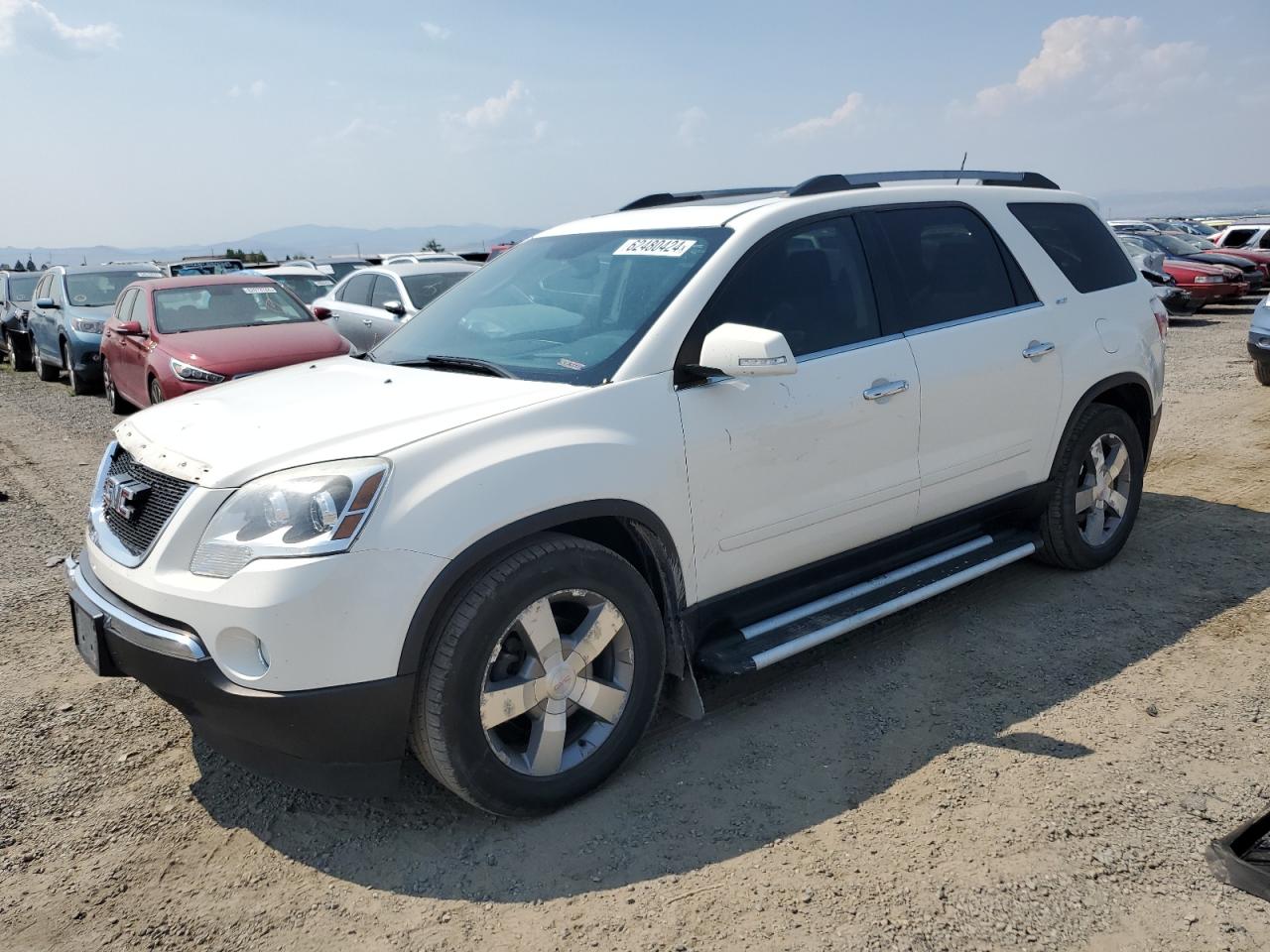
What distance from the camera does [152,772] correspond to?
11.4 ft

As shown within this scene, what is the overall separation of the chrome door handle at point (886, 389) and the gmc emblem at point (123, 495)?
251 cm

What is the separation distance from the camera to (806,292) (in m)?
3.78

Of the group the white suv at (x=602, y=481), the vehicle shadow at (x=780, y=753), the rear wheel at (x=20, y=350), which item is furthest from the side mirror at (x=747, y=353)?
the rear wheel at (x=20, y=350)

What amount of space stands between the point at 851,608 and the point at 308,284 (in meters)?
14.5

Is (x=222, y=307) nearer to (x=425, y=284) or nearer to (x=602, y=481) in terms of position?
A: (x=425, y=284)

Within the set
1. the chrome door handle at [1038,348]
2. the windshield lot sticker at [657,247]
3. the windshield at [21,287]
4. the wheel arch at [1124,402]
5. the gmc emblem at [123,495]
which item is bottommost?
the wheel arch at [1124,402]

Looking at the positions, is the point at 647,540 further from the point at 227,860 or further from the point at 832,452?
the point at 227,860

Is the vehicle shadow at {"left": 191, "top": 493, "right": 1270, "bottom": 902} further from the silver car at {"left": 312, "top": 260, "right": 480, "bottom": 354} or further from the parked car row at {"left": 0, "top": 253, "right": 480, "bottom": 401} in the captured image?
the silver car at {"left": 312, "top": 260, "right": 480, "bottom": 354}

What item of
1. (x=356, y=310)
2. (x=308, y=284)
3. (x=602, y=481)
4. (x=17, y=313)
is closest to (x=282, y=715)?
(x=602, y=481)

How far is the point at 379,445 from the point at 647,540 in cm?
95

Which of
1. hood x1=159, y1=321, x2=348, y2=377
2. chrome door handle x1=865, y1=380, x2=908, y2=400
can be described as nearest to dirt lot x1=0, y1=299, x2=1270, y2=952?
chrome door handle x1=865, y1=380, x2=908, y2=400

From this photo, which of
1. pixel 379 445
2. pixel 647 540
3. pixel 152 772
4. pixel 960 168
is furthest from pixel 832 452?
pixel 152 772

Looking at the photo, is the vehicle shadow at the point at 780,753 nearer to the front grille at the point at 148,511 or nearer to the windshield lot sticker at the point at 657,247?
the front grille at the point at 148,511

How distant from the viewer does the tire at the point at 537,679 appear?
2842mm
